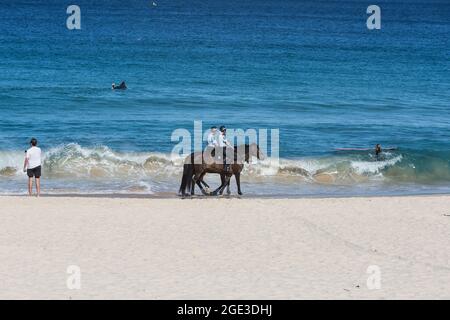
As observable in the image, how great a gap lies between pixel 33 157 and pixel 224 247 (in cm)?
814

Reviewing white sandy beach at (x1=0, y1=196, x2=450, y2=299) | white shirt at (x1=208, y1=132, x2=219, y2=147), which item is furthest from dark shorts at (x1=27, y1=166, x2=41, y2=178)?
white shirt at (x1=208, y1=132, x2=219, y2=147)

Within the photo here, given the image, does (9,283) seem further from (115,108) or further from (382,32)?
(382,32)

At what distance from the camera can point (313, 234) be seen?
20281 mm

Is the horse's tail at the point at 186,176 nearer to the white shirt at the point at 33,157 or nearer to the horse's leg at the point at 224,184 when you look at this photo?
the horse's leg at the point at 224,184

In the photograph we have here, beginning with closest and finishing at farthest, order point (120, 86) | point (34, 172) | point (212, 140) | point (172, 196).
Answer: point (212, 140)
point (34, 172)
point (172, 196)
point (120, 86)

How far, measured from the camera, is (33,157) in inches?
978

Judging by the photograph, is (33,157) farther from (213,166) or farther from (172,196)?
(213,166)

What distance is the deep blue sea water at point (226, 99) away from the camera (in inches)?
1208

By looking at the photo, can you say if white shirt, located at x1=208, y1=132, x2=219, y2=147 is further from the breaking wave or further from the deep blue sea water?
the breaking wave

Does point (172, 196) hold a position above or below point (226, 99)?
below

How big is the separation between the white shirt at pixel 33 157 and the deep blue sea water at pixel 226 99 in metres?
2.00

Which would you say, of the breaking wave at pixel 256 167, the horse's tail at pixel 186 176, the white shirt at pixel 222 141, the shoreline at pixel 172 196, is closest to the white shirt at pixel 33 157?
the shoreline at pixel 172 196

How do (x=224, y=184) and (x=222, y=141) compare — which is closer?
(x=222, y=141)

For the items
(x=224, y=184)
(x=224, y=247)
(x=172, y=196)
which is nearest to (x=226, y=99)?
(x=172, y=196)
